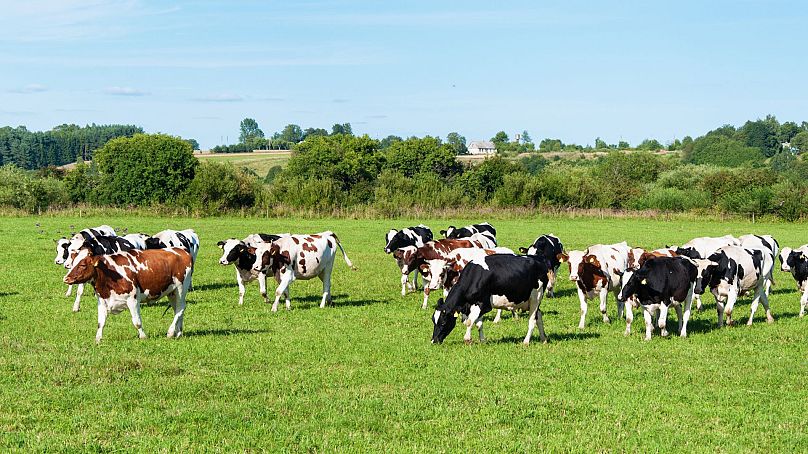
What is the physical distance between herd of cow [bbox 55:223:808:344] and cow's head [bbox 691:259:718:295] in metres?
0.02

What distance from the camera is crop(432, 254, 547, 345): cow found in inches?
619

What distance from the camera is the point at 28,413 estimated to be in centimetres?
1092

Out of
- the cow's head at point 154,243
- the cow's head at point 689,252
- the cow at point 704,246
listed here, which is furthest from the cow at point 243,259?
the cow at point 704,246

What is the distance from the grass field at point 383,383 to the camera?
10109 mm

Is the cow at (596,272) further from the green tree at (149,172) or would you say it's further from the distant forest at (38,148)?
the distant forest at (38,148)

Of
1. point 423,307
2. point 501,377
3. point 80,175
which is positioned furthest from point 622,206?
point 501,377

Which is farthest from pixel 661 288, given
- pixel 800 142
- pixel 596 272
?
pixel 800 142

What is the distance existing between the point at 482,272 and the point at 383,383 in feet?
12.2

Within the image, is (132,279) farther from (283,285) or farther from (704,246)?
(704,246)

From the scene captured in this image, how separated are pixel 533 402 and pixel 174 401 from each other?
4773 mm

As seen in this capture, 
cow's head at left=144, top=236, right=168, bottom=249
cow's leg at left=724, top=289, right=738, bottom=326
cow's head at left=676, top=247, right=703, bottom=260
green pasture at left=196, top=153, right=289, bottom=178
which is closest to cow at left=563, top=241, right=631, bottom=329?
cow's leg at left=724, top=289, right=738, bottom=326

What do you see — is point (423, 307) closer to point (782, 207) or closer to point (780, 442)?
point (780, 442)

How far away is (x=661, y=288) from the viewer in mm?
16469

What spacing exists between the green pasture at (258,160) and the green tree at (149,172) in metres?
60.9
